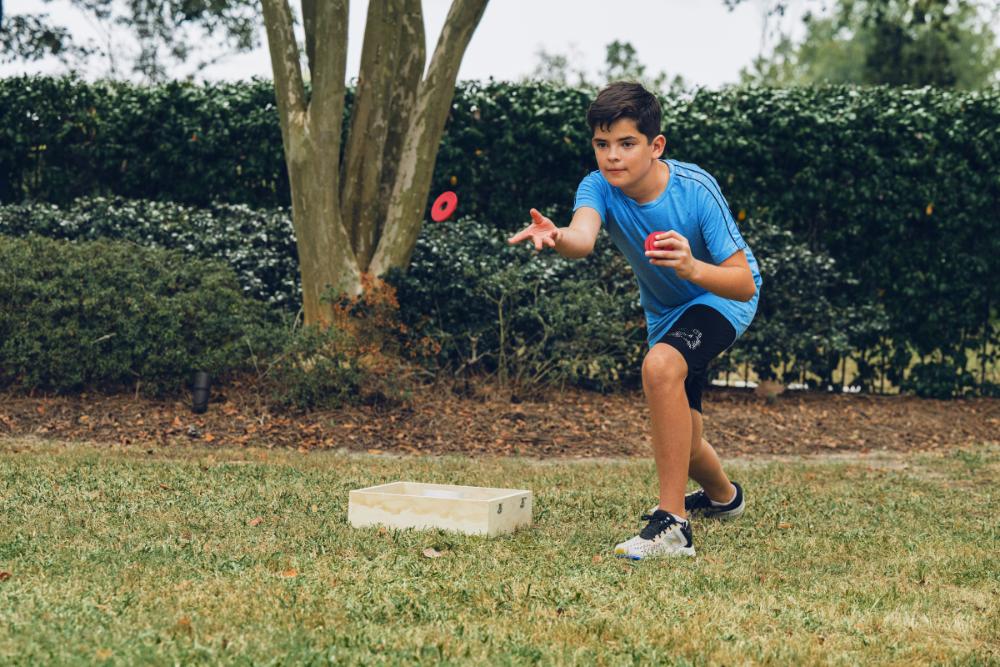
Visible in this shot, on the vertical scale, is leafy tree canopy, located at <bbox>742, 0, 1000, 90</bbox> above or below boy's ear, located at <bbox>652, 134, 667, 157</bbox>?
above

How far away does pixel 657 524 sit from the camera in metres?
4.34

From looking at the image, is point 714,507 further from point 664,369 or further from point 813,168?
point 813,168

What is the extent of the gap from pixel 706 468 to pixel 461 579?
1.77 m

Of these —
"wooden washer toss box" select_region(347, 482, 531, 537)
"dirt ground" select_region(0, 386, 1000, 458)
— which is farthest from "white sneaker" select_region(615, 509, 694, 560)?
"dirt ground" select_region(0, 386, 1000, 458)

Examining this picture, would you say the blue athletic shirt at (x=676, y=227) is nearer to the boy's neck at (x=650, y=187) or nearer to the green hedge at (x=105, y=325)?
the boy's neck at (x=650, y=187)

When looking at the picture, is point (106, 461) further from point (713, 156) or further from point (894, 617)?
point (713, 156)

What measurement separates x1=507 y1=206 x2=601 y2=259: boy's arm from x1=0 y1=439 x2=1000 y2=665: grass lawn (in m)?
1.20

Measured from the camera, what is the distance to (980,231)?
35.8 ft

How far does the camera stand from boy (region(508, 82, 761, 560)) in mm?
4312

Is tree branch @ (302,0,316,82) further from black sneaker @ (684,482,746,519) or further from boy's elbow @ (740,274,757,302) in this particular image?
boy's elbow @ (740,274,757,302)

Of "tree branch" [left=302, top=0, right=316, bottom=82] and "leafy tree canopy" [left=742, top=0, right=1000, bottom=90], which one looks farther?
"leafy tree canopy" [left=742, top=0, right=1000, bottom=90]

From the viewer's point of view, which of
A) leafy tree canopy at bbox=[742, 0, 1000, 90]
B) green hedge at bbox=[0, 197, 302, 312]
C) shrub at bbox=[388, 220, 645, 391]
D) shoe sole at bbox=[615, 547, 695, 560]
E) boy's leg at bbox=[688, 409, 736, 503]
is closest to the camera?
shoe sole at bbox=[615, 547, 695, 560]

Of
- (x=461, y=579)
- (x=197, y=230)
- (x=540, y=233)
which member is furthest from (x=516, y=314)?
(x=461, y=579)

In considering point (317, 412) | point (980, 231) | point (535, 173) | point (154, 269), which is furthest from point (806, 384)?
point (154, 269)
